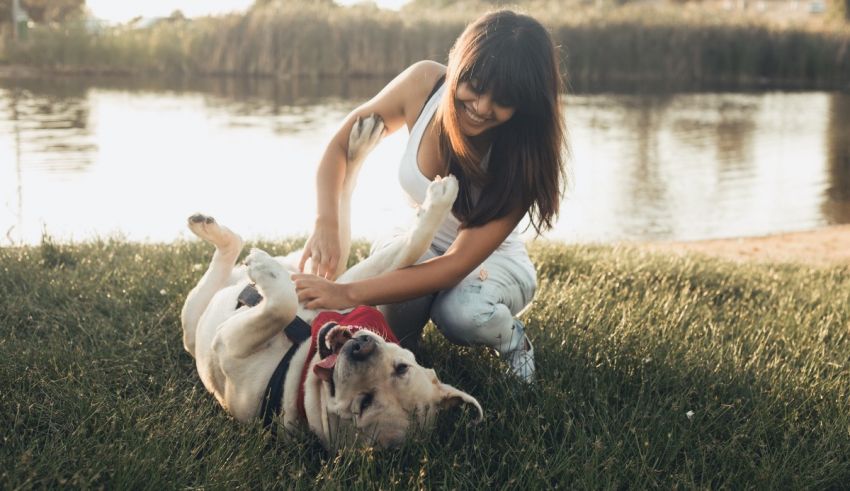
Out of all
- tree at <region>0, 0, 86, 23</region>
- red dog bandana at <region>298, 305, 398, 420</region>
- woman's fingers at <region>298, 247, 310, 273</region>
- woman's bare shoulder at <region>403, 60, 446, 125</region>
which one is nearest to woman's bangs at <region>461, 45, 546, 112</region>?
woman's bare shoulder at <region>403, 60, 446, 125</region>

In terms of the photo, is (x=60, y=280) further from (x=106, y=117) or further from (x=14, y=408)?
(x=106, y=117)

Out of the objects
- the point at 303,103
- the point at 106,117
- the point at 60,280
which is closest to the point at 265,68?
the point at 303,103

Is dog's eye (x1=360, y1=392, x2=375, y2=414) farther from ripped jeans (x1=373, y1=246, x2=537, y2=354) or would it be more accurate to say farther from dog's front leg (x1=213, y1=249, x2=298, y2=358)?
ripped jeans (x1=373, y1=246, x2=537, y2=354)

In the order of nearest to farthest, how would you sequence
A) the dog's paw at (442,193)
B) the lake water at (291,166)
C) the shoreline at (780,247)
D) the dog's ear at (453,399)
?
1. the dog's ear at (453,399)
2. the dog's paw at (442,193)
3. the shoreline at (780,247)
4. the lake water at (291,166)

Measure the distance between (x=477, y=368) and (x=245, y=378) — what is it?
0.90 m

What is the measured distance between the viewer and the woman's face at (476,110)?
9.66 ft

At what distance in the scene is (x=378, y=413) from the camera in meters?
2.52

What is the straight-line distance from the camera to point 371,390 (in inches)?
97.6

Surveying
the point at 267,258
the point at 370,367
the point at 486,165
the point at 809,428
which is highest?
the point at 486,165

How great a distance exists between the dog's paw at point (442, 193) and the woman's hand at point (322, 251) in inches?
18.1

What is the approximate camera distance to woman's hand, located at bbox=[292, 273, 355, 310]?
291cm

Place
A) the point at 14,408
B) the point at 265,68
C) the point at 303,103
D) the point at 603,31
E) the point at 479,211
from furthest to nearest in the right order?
the point at 603,31 → the point at 265,68 → the point at 303,103 → the point at 479,211 → the point at 14,408

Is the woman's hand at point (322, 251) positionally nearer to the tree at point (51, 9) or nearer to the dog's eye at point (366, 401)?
the dog's eye at point (366, 401)

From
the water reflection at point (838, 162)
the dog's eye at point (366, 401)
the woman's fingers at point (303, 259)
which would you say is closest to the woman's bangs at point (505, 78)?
the woman's fingers at point (303, 259)
